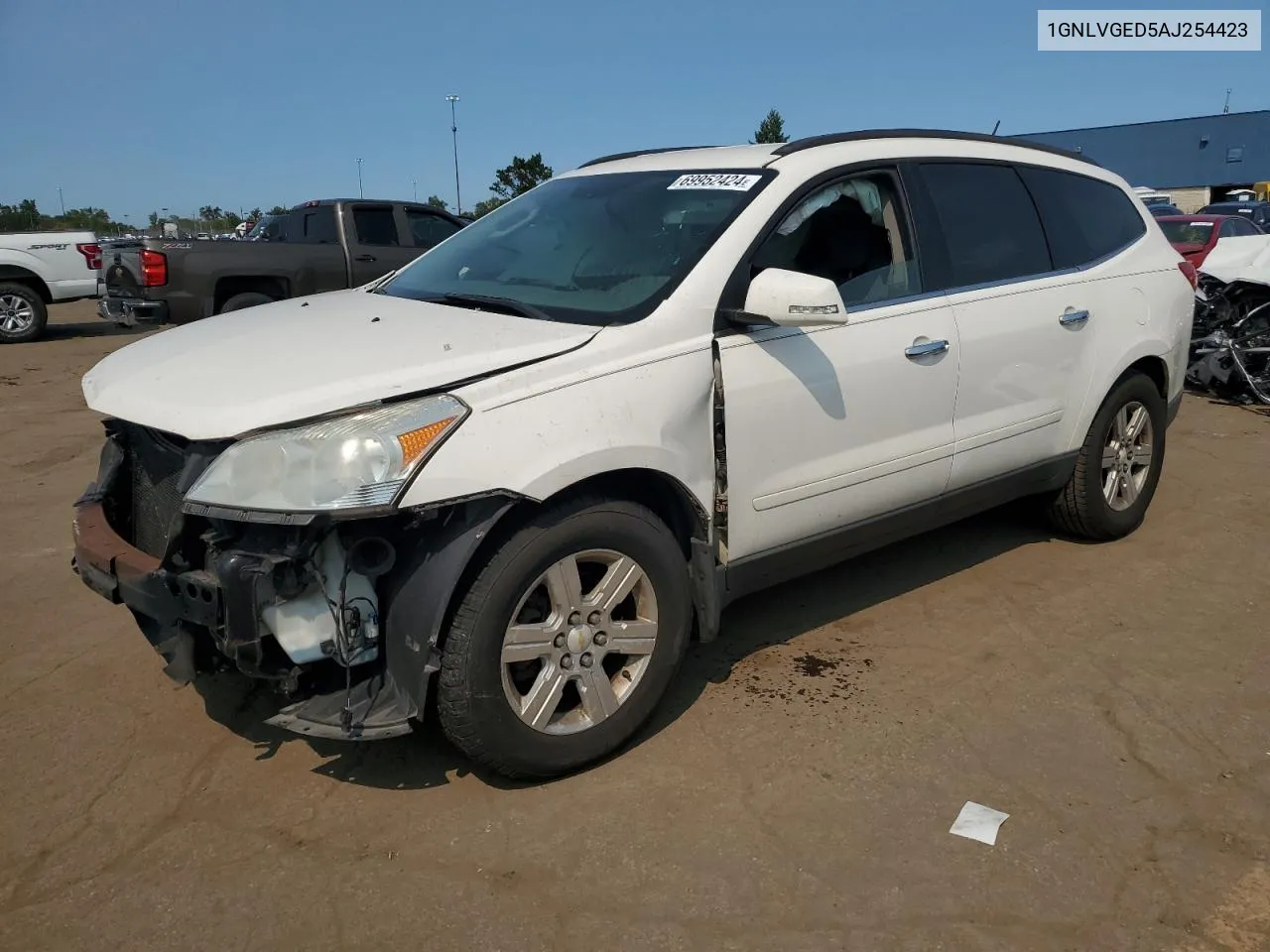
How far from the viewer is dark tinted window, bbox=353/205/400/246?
1152 cm

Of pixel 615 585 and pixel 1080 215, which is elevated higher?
pixel 1080 215

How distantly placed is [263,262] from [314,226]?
149 cm

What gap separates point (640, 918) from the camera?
241 cm

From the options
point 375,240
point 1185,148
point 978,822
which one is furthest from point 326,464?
point 1185,148

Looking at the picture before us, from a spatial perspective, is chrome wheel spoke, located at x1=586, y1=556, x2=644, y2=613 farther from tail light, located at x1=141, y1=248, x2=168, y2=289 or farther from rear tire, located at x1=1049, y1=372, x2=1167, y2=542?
tail light, located at x1=141, y1=248, x2=168, y2=289

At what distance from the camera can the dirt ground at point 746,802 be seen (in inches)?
94.7

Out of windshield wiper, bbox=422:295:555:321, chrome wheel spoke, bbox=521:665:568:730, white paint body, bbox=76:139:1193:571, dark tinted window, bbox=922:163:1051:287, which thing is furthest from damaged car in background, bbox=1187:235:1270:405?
chrome wheel spoke, bbox=521:665:568:730

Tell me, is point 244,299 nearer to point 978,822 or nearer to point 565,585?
point 565,585

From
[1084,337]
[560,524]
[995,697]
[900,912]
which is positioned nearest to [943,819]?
[900,912]

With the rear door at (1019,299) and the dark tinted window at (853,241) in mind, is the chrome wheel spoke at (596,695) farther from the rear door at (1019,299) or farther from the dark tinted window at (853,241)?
the rear door at (1019,299)

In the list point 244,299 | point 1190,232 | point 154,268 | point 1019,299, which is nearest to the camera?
point 1019,299

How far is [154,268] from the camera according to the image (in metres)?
10.1

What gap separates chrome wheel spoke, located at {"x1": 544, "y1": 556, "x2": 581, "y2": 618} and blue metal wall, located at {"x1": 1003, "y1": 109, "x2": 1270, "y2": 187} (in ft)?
178

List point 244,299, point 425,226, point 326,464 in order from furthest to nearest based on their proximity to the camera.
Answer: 1. point 425,226
2. point 244,299
3. point 326,464
